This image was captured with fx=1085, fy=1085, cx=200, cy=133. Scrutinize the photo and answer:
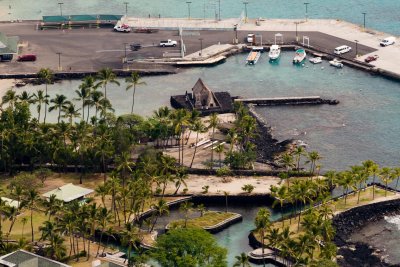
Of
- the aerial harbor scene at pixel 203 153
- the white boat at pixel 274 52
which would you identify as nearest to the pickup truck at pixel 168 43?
the aerial harbor scene at pixel 203 153

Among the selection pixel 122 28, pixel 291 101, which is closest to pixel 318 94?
pixel 291 101

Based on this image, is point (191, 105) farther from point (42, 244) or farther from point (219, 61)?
point (42, 244)

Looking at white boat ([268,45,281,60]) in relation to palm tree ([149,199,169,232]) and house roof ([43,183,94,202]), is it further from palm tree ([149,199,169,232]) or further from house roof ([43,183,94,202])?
palm tree ([149,199,169,232])

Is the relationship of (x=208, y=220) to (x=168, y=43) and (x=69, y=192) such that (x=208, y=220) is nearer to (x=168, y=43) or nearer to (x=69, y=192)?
(x=69, y=192)

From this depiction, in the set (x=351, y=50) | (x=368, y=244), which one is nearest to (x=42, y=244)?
(x=368, y=244)

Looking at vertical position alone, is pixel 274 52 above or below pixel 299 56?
above

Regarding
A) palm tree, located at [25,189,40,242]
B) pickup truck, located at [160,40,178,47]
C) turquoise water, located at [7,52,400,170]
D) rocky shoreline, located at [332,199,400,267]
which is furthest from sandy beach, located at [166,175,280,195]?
pickup truck, located at [160,40,178,47]

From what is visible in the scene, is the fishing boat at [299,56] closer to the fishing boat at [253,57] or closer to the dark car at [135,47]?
the fishing boat at [253,57]
